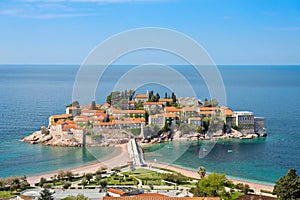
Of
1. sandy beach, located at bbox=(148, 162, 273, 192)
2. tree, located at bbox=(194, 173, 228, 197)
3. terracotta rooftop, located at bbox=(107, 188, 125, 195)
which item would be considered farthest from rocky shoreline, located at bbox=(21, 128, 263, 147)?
tree, located at bbox=(194, 173, 228, 197)

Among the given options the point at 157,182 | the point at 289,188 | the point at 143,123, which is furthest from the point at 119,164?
the point at 289,188

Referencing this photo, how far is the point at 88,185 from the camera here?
11.8m

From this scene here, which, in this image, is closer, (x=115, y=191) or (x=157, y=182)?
(x=115, y=191)

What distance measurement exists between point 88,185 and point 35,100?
26.0 m

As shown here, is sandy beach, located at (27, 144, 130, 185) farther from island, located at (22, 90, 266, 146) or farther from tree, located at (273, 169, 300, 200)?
tree, located at (273, 169, 300, 200)

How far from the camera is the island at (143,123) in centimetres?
1850

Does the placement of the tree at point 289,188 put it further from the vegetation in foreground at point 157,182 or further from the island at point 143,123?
the island at point 143,123

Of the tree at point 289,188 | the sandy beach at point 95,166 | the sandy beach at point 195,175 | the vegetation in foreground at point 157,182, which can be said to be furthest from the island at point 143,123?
the tree at point 289,188

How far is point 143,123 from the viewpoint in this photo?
62.4 feet

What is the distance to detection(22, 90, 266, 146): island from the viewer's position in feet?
60.7

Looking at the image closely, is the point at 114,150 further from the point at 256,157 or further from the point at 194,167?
the point at 256,157

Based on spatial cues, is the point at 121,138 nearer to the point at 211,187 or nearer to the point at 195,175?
the point at 195,175

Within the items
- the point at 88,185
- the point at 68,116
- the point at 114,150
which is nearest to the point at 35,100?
the point at 68,116

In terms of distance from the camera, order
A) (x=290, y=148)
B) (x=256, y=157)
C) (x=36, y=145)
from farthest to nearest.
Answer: (x=36, y=145) → (x=290, y=148) → (x=256, y=157)
